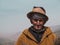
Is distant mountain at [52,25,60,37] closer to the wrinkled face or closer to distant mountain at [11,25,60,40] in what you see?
distant mountain at [11,25,60,40]

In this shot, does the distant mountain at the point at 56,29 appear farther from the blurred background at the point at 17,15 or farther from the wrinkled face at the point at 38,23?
the wrinkled face at the point at 38,23

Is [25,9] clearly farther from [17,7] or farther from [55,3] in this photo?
[55,3]

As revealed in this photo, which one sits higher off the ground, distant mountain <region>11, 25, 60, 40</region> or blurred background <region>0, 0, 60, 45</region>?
blurred background <region>0, 0, 60, 45</region>

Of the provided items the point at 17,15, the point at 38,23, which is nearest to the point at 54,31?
the point at 17,15

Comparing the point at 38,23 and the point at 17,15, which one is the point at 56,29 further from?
the point at 38,23

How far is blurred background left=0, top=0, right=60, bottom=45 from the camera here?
1510mm

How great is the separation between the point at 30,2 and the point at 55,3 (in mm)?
156

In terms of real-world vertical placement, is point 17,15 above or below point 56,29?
above

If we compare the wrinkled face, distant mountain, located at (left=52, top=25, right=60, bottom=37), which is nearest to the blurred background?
distant mountain, located at (left=52, top=25, right=60, bottom=37)

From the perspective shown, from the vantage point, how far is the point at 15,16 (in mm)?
1536

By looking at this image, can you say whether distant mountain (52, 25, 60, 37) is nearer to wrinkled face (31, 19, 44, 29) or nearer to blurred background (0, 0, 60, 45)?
blurred background (0, 0, 60, 45)

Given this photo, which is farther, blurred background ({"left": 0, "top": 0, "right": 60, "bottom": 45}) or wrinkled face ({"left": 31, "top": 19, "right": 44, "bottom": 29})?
blurred background ({"left": 0, "top": 0, "right": 60, "bottom": 45})

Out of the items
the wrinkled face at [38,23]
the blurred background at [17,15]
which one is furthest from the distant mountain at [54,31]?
the wrinkled face at [38,23]

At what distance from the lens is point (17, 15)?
5.03 feet
